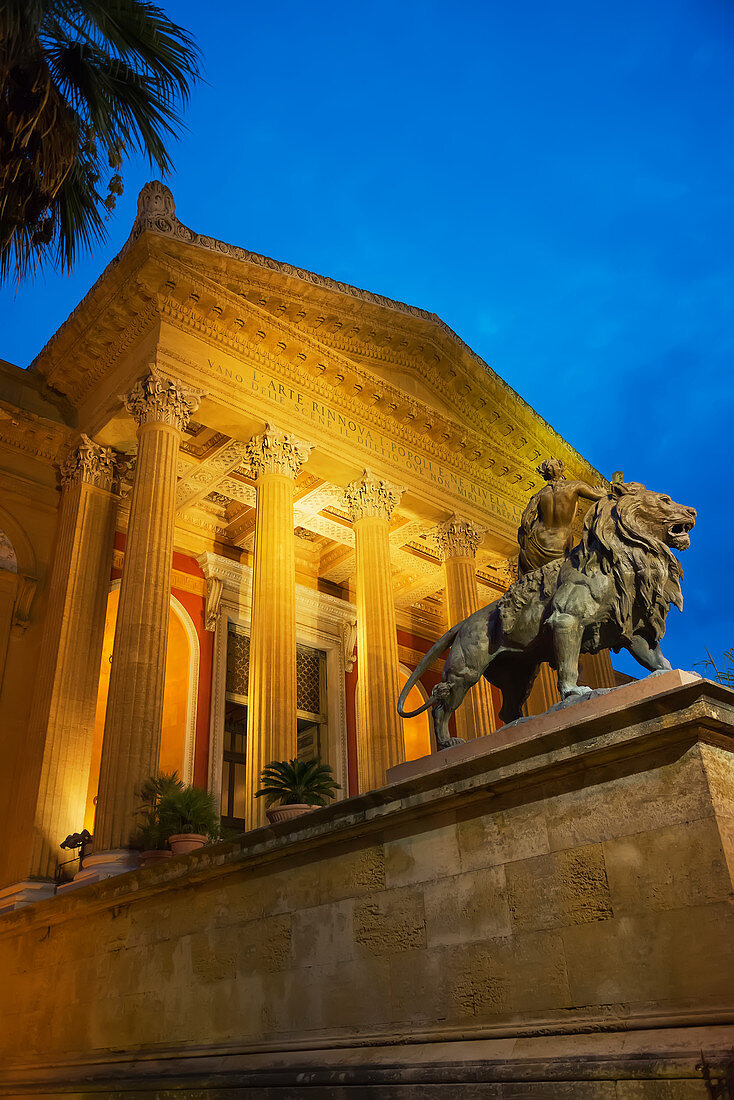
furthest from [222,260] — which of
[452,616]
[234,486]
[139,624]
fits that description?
[452,616]

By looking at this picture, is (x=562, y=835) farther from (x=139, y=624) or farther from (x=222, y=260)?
(x=222, y=260)

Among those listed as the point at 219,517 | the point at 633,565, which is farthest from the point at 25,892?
the point at 219,517

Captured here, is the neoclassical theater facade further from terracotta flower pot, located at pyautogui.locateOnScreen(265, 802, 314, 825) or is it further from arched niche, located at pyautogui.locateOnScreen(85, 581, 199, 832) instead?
terracotta flower pot, located at pyautogui.locateOnScreen(265, 802, 314, 825)

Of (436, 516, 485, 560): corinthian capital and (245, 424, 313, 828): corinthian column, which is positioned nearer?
(245, 424, 313, 828): corinthian column

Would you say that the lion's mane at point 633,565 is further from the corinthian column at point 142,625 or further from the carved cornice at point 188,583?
the carved cornice at point 188,583

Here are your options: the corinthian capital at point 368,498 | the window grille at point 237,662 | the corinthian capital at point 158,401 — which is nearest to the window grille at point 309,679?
the window grille at point 237,662

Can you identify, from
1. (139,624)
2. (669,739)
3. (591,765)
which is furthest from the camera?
(139,624)

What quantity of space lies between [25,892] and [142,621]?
13.3ft

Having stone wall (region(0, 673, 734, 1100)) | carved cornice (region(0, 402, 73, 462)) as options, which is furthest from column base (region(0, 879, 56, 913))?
carved cornice (region(0, 402, 73, 462))

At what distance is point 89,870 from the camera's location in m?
11.6

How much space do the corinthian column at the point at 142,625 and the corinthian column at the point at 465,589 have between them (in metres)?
6.62

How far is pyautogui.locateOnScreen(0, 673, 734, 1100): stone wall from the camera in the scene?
4520 mm

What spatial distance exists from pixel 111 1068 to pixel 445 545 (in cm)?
1316

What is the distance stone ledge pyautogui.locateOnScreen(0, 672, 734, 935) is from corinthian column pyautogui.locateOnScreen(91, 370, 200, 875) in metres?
4.35
